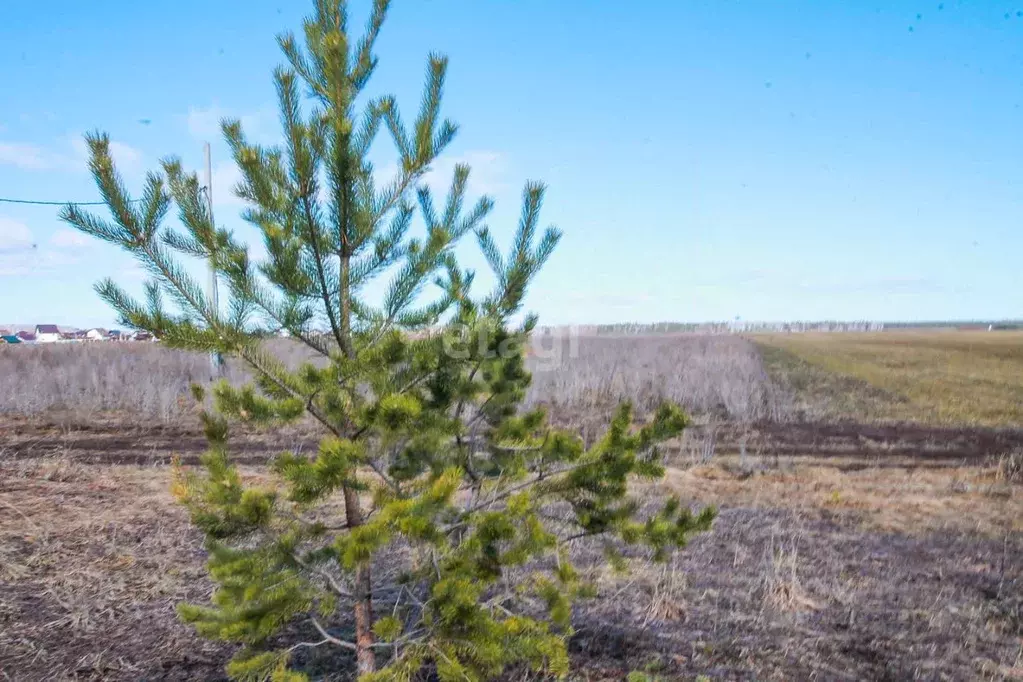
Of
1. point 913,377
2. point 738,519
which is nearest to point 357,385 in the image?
point 738,519

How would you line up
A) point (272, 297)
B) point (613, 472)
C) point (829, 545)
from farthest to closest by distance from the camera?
point (829, 545)
point (613, 472)
point (272, 297)

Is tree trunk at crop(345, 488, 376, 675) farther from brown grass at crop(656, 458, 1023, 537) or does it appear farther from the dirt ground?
brown grass at crop(656, 458, 1023, 537)

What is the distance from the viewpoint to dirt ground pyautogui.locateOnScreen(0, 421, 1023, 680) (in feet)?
10.4

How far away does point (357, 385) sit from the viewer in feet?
8.35

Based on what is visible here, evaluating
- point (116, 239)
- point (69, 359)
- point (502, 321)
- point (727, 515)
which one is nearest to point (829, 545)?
point (727, 515)

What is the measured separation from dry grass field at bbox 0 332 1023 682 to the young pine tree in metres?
0.96

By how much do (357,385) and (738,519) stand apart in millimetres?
4123

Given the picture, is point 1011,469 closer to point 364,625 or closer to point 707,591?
point 707,591

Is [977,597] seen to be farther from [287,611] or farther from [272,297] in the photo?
[272,297]

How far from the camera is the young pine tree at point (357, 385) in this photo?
220cm

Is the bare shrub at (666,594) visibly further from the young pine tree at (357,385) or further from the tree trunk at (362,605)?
the tree trunk at (362,605)

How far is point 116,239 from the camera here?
2246mm

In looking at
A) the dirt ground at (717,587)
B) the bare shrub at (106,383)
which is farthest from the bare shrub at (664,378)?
the bare shrub at (106,383)

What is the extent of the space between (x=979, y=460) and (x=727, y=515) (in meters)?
4.55
